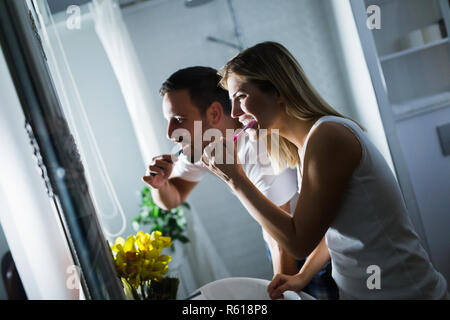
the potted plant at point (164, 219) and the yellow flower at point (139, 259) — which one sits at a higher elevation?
the yellow flower at point (139, 259)

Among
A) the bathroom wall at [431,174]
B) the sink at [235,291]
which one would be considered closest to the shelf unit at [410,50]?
the bathroom wall at [431,174]

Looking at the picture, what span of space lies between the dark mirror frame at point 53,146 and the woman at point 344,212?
0.71 feet

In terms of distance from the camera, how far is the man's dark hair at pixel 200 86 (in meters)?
0.72

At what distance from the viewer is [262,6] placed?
1.23 m

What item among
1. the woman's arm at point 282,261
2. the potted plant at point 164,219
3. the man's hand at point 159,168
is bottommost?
the potted plant at point 164,219

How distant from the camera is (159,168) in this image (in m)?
0.70

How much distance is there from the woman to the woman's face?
14 millimetres

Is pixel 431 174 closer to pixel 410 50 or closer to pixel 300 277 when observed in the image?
pixel 410 50

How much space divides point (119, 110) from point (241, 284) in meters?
1.38

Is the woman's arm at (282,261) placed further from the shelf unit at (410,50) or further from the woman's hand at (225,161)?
the shelf unit at (410,50)

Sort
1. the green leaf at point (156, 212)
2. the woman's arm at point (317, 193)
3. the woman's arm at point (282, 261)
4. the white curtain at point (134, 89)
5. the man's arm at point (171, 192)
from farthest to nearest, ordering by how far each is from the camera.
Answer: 1. the green leaf at point (156, 212)
2. the white curtain at point (134, 89)
3. the man's arm at point (171, 192)
4. the woman's arm at point (282, 261)
5. the woman's arm at point (317, 193)
